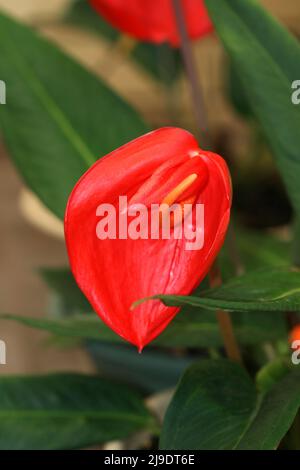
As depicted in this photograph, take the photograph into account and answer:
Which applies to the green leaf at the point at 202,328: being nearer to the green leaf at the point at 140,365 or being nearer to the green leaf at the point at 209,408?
the green leaf at the point at 209,408

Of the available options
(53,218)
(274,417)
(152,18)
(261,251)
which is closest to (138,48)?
(53,218)

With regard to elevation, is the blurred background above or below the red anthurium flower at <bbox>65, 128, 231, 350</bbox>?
below

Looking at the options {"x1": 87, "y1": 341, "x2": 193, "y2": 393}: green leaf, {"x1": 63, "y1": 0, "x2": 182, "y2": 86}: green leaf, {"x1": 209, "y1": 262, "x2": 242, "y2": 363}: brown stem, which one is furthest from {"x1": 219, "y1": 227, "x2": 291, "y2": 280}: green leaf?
{"x1": 63, "y1": 0, "x2": 182, "y2": 86}: green leaf

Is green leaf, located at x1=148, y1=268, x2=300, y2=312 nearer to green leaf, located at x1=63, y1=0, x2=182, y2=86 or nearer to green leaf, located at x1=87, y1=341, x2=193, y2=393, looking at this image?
green leaf, located at x1=87, y1=341, x2=193, y2=393

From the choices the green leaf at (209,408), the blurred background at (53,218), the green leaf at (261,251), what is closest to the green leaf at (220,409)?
the green leaf at (209,408)

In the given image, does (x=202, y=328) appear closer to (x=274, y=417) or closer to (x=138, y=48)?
(x=274, y=417)

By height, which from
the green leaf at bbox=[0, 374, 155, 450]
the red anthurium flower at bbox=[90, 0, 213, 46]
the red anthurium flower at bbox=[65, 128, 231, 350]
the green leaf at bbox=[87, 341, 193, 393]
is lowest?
the green leaf at bbox=[87, 341, 193, 393]
